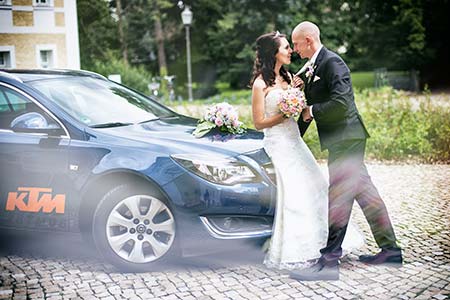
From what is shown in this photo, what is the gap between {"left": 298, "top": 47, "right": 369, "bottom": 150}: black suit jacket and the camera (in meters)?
4.77

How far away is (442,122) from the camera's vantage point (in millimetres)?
10750

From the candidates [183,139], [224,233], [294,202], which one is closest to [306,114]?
[294,202]

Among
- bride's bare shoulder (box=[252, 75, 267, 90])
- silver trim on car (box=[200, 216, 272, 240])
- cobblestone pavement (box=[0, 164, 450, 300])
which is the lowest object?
cobblestone pavement (box=[0, 164, 450, 300])

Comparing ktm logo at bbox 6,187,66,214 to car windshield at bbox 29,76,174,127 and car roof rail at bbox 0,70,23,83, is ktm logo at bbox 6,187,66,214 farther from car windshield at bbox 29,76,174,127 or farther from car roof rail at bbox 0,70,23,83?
car roof rail at bbox 0,70,23,83

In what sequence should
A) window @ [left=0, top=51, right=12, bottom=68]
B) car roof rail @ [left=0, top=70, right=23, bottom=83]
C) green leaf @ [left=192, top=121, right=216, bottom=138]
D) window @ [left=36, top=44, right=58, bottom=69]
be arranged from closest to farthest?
green leaf @ [left=192, top=121, right=216, bottom=138] → car roof rail @ [left=0, top=70, right=23, bottom=83] → window @ [left=0, top=51, right=12, bottom=68] → window @ [left=36, top=44, right=58, bottom=69]

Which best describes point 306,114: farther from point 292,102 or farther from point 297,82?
point 297,82

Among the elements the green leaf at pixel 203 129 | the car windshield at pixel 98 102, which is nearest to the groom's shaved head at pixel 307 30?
the green leaf at pixel 203 129

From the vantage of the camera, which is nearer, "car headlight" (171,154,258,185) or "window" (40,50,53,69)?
"car headlight" (171,154,258,185)

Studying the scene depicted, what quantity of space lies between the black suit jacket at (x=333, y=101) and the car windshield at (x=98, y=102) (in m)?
1.75

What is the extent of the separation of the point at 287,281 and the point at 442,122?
701cm

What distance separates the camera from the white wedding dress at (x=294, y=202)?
4.95 m

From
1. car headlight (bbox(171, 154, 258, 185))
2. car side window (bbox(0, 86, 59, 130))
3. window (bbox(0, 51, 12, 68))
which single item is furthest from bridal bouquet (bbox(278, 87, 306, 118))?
window (bbox(0, 51, 12, 68))

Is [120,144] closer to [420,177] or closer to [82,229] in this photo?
[82,229]

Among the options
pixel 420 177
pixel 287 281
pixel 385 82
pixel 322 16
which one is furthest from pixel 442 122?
pixel 322 16
